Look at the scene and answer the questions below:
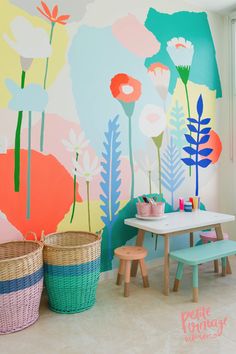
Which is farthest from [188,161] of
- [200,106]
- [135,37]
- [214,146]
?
[135,37]

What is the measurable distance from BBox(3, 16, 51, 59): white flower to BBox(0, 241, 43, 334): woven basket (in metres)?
1.48

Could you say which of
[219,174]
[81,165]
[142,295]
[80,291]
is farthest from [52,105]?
[219,174]

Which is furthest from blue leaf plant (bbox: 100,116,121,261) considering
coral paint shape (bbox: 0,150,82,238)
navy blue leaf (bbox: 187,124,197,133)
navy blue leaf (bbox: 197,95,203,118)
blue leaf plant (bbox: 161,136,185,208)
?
navy blue leaf (bbox: 197,95,203,118)

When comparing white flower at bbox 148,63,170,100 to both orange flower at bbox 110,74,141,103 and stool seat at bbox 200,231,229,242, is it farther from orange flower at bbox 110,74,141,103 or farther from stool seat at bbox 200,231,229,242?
stool seat at bbox 200,231,229,242

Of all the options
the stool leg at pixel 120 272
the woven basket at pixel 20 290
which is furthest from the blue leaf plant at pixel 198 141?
the woven basket at pixel 20 290

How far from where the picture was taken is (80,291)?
8.07 feet

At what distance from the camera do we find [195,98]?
3.71m

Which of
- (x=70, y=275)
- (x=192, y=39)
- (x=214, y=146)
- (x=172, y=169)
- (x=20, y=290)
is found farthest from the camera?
(x=214, y=146)

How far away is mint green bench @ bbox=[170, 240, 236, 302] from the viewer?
8.61ft

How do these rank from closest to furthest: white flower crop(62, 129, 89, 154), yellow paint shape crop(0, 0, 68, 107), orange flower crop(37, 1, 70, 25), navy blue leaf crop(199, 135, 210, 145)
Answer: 1. yellow paint shape crop(0, 0, 68, 107)
2. orange flower crop(37, 1, 70, 25)
3. white flower crop(62, 129, 89, 154)
4. navy blue leaf crop(199, 135, 210, 145)

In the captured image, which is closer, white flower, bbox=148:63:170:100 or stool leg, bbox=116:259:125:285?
stool leg, bbox=116:259:125:285

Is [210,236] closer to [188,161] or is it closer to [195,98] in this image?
[188,161]

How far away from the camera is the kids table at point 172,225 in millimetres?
2764

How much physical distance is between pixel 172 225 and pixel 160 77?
1489mm
